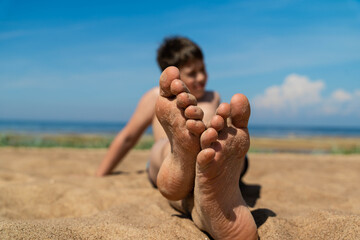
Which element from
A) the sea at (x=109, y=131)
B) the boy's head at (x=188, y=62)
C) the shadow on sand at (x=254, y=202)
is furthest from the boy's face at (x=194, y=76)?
the sea at (x=109, y=131)

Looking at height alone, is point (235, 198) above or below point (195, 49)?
below

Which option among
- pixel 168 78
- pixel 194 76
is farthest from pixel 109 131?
pixel 168 78

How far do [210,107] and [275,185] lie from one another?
819 mm

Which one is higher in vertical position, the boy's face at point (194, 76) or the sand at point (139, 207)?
the boy's face at point (194, 76)

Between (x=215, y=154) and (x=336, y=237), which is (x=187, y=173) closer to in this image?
(x=215, y=154)

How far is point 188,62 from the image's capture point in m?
2.16

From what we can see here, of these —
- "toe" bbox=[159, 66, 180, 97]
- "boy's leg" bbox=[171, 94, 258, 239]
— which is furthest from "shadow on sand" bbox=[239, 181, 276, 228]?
"toe" bbox=[159, 66, 180, 97]

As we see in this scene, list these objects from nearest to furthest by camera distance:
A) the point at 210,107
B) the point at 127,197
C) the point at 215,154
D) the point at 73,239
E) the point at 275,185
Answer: the point at 215,154 → the point at 73,239 → the point at 127,197 → the point at 210,107 → the point at 275,185

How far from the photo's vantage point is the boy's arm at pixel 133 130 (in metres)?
2.42

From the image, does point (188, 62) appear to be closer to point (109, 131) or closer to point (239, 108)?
point (239, 108)

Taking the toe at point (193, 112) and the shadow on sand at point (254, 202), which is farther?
the shadow on sand at point (254, 202)

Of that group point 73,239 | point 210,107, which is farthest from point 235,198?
point 210,107

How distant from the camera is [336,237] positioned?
1.19 m

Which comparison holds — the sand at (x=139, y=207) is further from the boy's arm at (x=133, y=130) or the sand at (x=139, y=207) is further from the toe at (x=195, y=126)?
the toe at (x=195, y=126)
